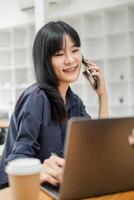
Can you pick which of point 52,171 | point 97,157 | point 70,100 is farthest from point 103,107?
point 97,157

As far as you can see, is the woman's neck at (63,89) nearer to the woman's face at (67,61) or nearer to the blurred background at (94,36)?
the woman's face at (67,61)

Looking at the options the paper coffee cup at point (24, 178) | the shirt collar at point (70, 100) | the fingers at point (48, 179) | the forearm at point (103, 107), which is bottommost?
the fingers at point (48, 179)

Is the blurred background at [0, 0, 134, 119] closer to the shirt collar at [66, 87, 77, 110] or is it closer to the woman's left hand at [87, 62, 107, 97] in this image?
the woman's left hand at [87, 62, 107, 97]

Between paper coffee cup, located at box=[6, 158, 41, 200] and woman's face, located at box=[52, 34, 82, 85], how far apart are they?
2.15 feet

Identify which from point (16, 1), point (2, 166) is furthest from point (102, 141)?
point (16, 1)

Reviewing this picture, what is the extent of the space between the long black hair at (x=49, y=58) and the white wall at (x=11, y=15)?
5.16 meters

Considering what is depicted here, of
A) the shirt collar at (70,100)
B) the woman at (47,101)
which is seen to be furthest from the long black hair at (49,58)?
the shirt collar at (70,100)

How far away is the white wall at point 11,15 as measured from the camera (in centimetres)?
649

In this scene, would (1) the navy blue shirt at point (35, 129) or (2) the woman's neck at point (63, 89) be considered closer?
(1) the navy blue shirt at point (35, 129)

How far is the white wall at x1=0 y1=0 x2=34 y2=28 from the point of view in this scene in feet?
21.3

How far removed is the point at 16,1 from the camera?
6625 millimetres

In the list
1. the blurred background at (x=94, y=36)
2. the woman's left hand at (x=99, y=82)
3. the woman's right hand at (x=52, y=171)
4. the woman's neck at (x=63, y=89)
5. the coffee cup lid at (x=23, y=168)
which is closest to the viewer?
the coffee cup lid at (x=23, y=168)

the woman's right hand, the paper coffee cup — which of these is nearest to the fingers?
the woman's right hand

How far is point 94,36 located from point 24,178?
503 cm
